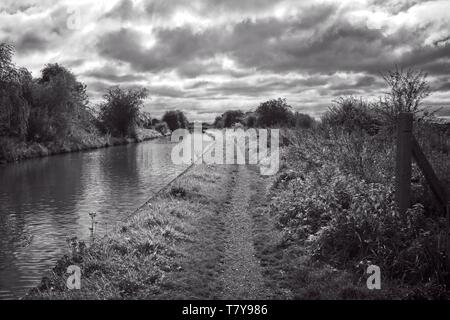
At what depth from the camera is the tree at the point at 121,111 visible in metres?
66.8

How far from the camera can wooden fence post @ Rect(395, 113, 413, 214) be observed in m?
8.17

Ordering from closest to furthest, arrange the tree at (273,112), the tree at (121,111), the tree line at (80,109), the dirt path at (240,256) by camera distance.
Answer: the dirt path at (240,256) < the tree line at (80,109) < the tree at (273,112) < the tree at (121,111)

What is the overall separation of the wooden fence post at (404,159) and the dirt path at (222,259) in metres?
3.06

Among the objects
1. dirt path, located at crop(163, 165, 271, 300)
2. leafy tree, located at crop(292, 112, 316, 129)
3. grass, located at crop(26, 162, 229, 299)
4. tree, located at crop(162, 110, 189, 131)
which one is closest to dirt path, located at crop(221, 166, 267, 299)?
dirt path, located at crop(163, 165, 271, 300)

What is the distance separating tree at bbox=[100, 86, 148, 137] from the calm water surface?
1344 inches

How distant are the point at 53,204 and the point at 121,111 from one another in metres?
51.3

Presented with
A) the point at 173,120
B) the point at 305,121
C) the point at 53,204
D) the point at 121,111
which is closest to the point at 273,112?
the point at 305,121

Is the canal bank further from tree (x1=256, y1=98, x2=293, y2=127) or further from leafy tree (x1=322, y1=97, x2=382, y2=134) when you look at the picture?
tree (x1=256, y1=98, x2=293, y2=127)

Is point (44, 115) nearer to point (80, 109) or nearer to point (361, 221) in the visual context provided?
point (80, 109)

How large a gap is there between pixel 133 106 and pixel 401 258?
64.2 m

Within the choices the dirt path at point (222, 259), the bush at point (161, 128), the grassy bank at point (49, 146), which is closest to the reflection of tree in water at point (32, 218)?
the dirt path at point (222, 259)

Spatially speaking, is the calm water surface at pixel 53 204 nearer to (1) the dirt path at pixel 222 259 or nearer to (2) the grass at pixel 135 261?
(2) the grass at pixel 135 261
